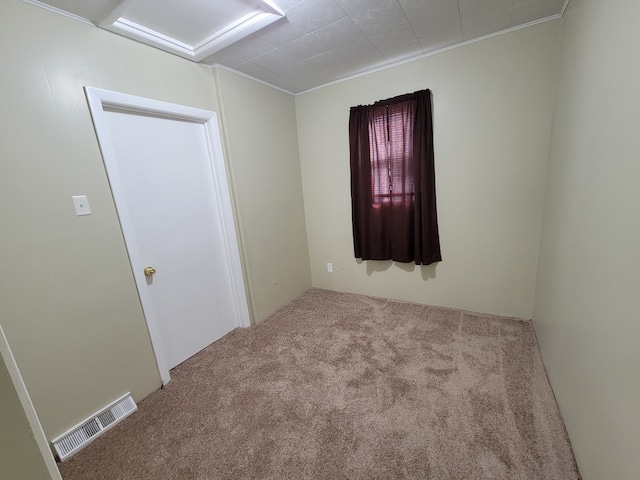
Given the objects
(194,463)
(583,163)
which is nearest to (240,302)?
(194,463)

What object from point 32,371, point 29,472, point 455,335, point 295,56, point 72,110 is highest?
point 295,56

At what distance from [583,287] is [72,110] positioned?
9.13 ft

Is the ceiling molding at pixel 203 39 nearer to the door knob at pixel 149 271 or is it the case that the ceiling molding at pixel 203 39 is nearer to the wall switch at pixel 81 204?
the wall switch at pixel 81 204

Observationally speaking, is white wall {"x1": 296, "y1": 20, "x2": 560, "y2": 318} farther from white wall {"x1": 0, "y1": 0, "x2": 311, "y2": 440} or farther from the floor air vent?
the floor air vent

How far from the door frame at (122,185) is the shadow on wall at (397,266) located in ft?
4.63

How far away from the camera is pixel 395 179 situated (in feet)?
8.51

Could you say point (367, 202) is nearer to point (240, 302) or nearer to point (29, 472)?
point (240, 302)

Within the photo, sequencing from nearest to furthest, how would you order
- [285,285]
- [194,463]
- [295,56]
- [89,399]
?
[194,463] → [89,399] → [295,56] → [285,285]

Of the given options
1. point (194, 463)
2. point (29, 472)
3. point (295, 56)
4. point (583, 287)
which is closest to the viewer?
point (29, 472)

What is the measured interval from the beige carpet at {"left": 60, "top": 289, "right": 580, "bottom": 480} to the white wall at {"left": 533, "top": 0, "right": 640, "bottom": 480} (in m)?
0.26

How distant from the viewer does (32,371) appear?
4.46 ft

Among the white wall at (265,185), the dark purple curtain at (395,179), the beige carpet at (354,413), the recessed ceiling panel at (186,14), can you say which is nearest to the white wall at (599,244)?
the beige carpet at (354,413)

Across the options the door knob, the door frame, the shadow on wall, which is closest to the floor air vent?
the door frame

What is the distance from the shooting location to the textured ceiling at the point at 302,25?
60.1 inches
